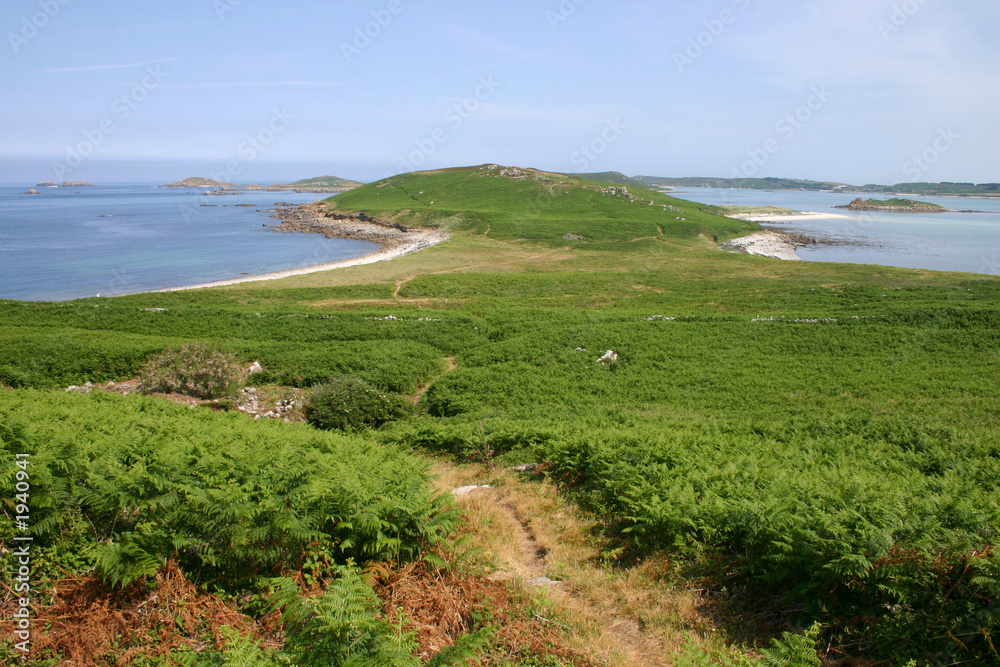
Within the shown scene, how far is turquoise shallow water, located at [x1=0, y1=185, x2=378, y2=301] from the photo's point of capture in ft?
186

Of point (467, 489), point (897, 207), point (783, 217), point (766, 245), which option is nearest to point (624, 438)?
point (467, 489)

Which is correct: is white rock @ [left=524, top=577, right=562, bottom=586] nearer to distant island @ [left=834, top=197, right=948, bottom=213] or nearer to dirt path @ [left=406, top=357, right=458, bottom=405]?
dirt path @ [left=406, top=357, right=458, bottom=405]

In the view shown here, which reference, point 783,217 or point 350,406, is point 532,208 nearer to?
point 783,217

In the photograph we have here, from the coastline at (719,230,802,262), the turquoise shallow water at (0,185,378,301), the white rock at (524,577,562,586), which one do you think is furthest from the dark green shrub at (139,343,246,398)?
the coastline at (719,230,802,262)

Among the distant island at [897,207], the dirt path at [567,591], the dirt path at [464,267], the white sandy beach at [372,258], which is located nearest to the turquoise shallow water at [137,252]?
the white sandy beach at [372,258]

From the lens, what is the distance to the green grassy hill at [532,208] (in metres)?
86.4

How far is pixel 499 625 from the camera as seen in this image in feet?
19.9

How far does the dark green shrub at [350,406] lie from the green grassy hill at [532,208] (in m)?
62.3

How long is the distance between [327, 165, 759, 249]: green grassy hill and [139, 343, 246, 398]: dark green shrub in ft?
207

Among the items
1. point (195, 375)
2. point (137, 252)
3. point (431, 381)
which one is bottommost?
point (431, 381)

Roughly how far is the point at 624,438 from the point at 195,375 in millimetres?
16273

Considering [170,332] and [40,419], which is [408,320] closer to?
[170,332]

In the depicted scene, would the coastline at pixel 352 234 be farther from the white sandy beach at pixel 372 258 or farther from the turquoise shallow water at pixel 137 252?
the turquoise shallow water at pixel 137 252

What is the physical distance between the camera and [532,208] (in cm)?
10994
